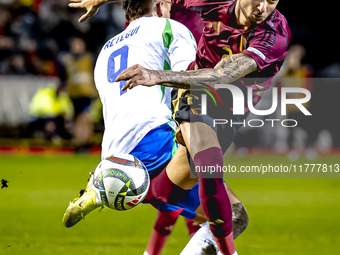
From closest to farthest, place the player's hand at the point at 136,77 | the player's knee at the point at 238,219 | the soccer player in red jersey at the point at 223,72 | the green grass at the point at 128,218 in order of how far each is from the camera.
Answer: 1. the player's hand at the point at 136,77
2. the soccer player in red jersey at the point at 223,72
3. the player's knee at the point at 238,219
4. the green grass at the point at 128,218

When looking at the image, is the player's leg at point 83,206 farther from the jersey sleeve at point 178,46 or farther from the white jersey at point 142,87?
the jersey sleeve at point 178,46

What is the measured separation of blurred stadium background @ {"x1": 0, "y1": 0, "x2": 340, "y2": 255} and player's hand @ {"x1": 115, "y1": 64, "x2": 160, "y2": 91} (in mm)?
3641

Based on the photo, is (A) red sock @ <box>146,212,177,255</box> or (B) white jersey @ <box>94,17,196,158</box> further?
(A) red sock @ <box>146,212,177,255</box>

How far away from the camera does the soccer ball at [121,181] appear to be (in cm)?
292

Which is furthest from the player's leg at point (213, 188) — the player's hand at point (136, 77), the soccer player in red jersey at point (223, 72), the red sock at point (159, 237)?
the red sock at point (159, 237)

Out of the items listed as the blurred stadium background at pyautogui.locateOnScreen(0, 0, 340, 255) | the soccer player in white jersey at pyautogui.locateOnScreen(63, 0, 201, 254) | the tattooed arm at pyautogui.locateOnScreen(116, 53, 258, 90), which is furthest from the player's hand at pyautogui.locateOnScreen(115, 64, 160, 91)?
the blurred stadium background at pyautogui.locateOnScreen(0, 0, 340, 255)

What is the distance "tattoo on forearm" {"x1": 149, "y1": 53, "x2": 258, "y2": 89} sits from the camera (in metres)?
2.58

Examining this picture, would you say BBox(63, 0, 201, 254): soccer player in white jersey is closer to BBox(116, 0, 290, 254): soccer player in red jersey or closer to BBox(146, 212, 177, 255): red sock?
BBox(116, 0, 290, 254): soccer player in red jersey

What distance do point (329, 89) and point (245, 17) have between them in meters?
8.71

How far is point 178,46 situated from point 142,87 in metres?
0.38

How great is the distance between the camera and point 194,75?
263 centimetres

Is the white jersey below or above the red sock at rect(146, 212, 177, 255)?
above

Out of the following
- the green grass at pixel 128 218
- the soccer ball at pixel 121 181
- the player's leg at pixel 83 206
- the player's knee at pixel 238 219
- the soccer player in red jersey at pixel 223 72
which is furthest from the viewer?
the green grass at pixel 128 218

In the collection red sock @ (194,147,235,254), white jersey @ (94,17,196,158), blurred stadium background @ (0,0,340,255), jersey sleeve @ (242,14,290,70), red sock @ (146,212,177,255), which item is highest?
jersey sleeve @ (242,14,290,70)
